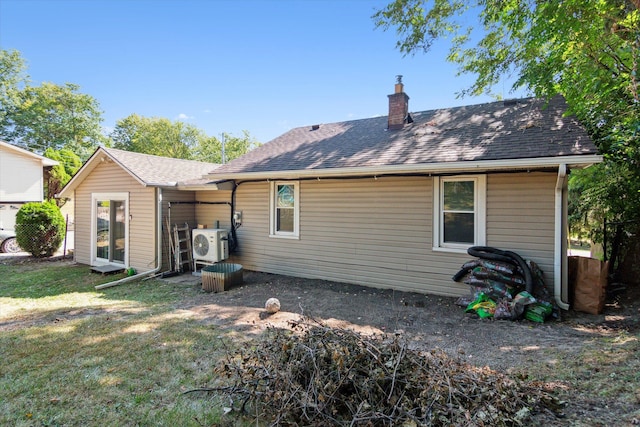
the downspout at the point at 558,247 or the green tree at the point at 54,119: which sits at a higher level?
the green tree at the point at 54,119

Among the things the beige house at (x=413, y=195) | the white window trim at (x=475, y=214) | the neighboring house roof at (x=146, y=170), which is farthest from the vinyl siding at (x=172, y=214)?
the white window trim at (x=475, y=214)

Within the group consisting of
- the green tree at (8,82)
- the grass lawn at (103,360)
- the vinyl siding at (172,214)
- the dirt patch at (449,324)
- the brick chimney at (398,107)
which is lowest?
the grass lawn at (103,360)

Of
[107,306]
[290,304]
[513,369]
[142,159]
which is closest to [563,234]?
[513,369]

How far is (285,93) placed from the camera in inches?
821

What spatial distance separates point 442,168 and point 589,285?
2.96 m

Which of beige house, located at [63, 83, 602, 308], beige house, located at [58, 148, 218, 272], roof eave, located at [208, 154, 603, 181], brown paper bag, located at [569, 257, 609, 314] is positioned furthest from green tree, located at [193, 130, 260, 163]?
brown paper bag, located at [569, 257, 609, 314]

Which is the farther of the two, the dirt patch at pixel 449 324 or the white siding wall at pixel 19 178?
the white siding wall at pixel 19 178

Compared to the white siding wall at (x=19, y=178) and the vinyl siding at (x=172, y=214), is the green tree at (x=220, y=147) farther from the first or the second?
the vinyl siding at (x=172, y=214)

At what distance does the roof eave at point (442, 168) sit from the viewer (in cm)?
473

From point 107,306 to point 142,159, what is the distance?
519cm

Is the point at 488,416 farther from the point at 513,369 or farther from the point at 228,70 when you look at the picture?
the point at 228,70

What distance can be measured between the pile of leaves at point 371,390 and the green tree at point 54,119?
36.8 meters

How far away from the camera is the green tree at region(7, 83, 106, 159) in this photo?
28.4 m

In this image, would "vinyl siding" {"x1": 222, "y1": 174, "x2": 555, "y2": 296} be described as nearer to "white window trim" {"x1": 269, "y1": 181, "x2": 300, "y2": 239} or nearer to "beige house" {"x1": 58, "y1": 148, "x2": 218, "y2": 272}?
"white window trim" {"x1": 269, "y1": 181, "x2": 300, "y2": 239}
